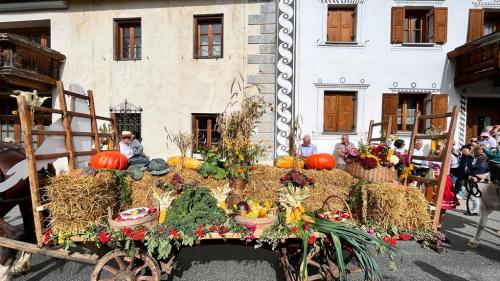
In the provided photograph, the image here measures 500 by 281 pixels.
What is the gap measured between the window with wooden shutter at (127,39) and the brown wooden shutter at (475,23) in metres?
10.0

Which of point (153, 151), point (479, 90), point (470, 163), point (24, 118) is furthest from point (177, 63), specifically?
point (479, 90)

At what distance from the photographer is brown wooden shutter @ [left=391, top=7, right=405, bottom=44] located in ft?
24.8

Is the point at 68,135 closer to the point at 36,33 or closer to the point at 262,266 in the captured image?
the point at 262,266

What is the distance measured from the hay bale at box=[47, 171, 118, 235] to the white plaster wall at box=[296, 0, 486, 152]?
6.31 metres

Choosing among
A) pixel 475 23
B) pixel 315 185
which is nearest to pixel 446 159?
pixel 315 185

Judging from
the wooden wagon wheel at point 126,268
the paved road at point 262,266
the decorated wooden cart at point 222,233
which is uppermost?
the decorated wooden cart at point 222,233

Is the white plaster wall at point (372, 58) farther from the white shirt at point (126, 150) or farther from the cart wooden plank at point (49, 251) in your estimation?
the cart wooden plank at point (49, 251)

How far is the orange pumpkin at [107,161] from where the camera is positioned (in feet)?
10.9

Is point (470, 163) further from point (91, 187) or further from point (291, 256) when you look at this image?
point (91, 187)

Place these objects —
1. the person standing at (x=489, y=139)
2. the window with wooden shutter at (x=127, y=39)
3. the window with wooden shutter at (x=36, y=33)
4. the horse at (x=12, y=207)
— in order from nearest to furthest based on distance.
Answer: the horse at (x=12, y=207) → the person standing at (x=489, y=139) → the window with wooden shutter at (x=127, y=39) → the window with wooden shutter at (x=36, y=33)

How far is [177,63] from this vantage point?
26.7 ft

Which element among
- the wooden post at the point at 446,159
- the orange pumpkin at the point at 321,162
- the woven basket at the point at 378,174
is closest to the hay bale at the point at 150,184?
the orange pumpkin at the point at 321,162

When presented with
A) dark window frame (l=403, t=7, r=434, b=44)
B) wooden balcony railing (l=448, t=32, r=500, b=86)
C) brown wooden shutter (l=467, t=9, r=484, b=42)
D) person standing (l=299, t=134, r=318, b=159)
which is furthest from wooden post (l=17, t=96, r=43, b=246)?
brown wooden shutter (l=467, t=9, r=484, b=42)

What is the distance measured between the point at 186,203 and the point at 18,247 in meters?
1.70
